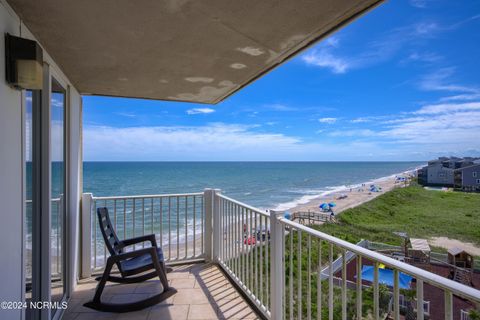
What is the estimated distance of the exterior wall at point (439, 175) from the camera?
3547cm

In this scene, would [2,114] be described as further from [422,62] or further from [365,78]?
[422,62]

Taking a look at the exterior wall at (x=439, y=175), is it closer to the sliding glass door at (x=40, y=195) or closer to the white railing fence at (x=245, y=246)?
the white railing fence at (x=245, y=246)

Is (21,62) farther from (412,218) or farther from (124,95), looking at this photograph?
(412,218)

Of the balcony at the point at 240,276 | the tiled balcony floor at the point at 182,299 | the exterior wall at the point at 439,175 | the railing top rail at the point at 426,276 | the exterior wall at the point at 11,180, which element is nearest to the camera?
the railing top rail at the point at 426,276

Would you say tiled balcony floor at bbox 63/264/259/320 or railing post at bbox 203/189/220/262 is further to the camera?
railing post at bbox 203/189/220/262

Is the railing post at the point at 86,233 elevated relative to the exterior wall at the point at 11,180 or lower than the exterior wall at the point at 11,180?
lower

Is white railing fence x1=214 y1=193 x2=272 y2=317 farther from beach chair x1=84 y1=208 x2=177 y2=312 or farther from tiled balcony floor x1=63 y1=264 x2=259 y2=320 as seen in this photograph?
beach chair x1=84 y1=208 x2=177 y2=312

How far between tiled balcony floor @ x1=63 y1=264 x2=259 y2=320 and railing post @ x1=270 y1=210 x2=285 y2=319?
14.8 inches

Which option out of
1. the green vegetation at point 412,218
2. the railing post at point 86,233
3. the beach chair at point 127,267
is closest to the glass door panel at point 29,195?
the beach chair at point 127,267

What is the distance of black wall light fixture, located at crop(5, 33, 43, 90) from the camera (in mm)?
1237

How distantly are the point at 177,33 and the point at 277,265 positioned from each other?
5.74 feet

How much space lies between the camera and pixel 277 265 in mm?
2010

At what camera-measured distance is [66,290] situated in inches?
96.7

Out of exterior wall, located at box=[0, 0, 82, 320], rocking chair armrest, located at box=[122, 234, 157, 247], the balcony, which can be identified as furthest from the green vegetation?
exterior wall, located at box=[0, 0, 82, 320]
